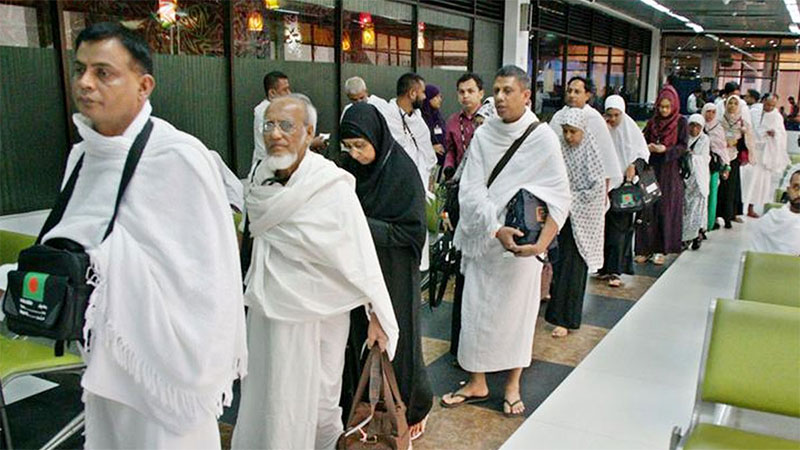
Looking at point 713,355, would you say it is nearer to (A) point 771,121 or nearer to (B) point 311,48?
(B) point 311,48

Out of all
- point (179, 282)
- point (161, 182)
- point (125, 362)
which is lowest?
point (125, 362)

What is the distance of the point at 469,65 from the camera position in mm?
9336

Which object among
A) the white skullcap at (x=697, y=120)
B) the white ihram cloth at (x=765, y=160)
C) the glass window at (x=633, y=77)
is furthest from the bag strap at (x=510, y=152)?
the glass window at (x=633, y=77)

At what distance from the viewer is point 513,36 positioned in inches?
393

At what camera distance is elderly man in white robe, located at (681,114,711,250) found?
22.3 feet

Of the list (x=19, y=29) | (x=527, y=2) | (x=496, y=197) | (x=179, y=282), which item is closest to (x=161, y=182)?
A: (x=179, y=282)

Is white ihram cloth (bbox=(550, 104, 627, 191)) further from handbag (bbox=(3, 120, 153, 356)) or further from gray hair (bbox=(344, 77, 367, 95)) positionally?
handbag (bbox=(3, 120, 153, 356))

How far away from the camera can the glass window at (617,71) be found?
15227 mm

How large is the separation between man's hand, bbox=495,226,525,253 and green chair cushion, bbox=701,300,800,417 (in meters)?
0.91

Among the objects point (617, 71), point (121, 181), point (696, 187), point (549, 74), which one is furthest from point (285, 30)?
point (617, 71)

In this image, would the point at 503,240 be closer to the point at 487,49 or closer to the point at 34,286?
the point at 34,286

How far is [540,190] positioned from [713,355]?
106cm

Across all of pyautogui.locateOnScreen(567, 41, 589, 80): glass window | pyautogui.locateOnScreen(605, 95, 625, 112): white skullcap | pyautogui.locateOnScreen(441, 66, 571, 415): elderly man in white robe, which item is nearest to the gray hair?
pyautogui.locateOnScreen(605, 95, 625, 112): white skullcap

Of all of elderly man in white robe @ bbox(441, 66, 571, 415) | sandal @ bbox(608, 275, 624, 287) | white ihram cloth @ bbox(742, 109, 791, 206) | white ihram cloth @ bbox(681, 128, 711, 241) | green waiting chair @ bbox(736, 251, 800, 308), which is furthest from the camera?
white ihram cloth @ bbox(742, 109, 791, 206)
